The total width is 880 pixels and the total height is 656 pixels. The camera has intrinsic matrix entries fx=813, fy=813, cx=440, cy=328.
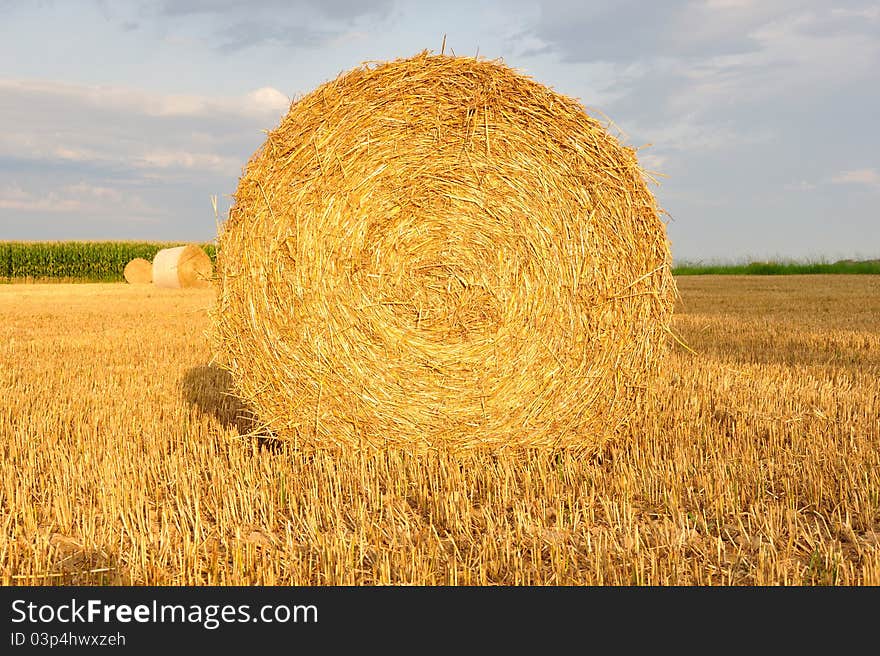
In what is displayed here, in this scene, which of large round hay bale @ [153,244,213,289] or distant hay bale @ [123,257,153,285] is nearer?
large round hay bale @ [153,244,213,289]

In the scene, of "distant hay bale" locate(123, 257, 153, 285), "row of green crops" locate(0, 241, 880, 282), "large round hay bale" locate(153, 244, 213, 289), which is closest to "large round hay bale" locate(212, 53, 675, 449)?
"large round hay bale" locate(153, 244, 213, 289)

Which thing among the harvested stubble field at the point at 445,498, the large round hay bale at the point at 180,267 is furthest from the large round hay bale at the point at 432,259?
the large round hay bale at the point at 180,267

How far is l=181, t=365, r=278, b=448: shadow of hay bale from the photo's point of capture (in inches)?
211

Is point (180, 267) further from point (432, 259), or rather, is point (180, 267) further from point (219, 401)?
point (432, 259)

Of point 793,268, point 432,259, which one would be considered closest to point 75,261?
point 793,268

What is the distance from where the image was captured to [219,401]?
662cm

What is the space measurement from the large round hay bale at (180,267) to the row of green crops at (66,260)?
36.6ft

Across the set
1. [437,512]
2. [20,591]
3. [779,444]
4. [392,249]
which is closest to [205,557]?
[20,591]

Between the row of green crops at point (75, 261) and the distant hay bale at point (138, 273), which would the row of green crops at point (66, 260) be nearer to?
the row of green crops at point (75, 261)

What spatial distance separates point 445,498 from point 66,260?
124 ft

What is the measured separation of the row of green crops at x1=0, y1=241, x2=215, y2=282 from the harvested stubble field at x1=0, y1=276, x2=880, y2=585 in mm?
31948

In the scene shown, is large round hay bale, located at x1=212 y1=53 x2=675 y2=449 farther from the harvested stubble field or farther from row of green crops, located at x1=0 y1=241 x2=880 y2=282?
row of green crops, located at x1=0 y1=241 x2=880 y2=282

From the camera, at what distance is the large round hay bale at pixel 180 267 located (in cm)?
2419

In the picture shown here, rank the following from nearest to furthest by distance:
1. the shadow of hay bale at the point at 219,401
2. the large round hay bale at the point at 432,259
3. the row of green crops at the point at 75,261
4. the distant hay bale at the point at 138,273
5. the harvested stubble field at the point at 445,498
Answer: the harvested stubble field at the point at 445,498 → the large round hay bale at the point at 432,259 → the shadow of hay bale at the point at 219,401 → the distant hay bale at the point at 138,273 → the row of green crops at the point at 75,261
